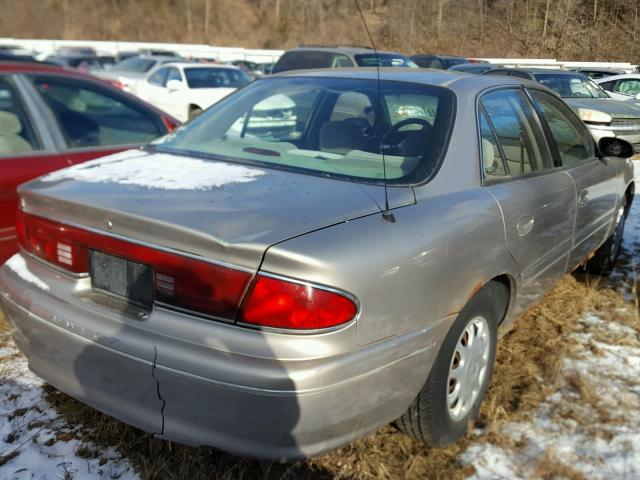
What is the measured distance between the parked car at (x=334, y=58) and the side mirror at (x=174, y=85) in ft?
7.09

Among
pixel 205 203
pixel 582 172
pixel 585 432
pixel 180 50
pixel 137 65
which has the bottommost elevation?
pixel 585 432

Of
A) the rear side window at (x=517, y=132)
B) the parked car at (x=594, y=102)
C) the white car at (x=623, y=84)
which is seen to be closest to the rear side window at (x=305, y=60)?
the parked car at (x=594, y=102)

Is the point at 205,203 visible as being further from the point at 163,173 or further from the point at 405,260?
the point at 405,260

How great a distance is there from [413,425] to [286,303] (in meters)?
0.91

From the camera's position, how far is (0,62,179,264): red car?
3594mm

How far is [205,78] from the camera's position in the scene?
1356cm

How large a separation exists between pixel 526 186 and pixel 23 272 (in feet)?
7.48

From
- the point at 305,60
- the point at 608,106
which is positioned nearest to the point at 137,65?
the point at 305,60

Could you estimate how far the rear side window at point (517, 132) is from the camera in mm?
2984

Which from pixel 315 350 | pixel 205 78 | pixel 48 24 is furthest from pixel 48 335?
pixel 48 24

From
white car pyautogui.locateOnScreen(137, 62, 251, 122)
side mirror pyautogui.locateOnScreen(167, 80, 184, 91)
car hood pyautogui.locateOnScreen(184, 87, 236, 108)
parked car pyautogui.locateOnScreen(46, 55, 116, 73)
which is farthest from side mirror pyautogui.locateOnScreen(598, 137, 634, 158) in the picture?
parked car pyautogui.locateOnScreen(46, 55, 116, 73)

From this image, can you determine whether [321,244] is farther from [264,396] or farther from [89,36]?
[89,36]

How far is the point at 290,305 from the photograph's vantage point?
74.5 inches

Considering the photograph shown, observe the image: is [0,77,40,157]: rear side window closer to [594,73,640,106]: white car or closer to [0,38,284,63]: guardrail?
[594,73,640,106]: white car
